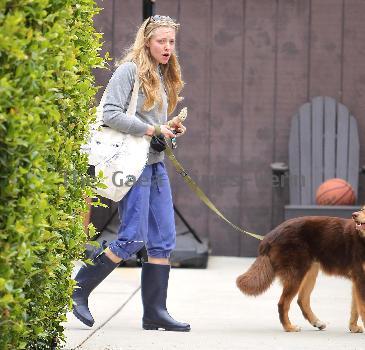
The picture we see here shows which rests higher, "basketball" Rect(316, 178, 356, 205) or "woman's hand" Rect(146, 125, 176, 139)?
"woman's hand" Rect(146, 125, 176, 139)

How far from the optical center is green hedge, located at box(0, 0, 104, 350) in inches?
146

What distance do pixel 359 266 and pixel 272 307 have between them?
1388 millimetres

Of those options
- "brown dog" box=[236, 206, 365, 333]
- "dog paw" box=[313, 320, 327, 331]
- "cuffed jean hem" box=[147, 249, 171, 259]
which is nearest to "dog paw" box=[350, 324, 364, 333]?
"brown dog" box=[236, 206, 365, 333]

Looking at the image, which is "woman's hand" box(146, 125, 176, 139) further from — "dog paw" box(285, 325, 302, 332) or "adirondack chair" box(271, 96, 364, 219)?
"adirondack chair" box(271, 96, 364, 219)

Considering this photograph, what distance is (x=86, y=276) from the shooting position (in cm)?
662

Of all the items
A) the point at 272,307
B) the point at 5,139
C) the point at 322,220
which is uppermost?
the point at 5,139

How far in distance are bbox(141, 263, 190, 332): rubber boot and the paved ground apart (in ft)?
0.28

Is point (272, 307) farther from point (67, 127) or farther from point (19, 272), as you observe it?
point (19, 272)

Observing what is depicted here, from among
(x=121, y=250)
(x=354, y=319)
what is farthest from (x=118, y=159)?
(x=354, y=319)

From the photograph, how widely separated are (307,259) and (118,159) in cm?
138

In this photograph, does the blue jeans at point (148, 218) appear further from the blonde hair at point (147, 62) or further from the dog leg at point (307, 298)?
the dog leg at point (307, 298)

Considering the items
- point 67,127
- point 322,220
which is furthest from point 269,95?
point 67,127

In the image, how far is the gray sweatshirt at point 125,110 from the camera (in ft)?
A: 21.2

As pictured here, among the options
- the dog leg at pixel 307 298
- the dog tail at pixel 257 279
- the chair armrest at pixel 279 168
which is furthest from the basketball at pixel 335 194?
the dog tail at pixel 257 279
